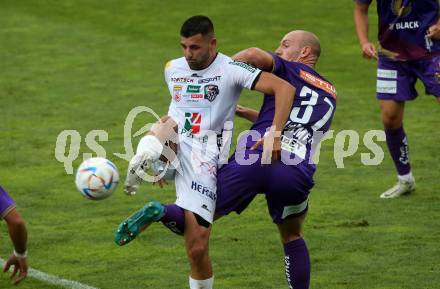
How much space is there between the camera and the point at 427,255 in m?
9.59

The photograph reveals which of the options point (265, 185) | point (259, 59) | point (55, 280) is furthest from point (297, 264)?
point (55, 280)

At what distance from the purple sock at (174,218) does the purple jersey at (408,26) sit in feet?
14.1

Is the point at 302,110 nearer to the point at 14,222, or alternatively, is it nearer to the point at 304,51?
the point at 304,51

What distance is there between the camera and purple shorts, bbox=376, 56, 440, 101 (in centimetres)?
1129

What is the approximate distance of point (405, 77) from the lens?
11.4 metres

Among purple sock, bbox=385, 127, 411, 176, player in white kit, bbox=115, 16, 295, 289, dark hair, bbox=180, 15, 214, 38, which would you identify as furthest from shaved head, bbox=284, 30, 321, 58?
purple sock, bbox=385, 127, 411, 176

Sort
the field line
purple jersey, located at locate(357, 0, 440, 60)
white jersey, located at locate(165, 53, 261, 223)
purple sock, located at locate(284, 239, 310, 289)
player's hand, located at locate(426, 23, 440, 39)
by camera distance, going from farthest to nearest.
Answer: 1. purple jersey, located at locate(357, 0, 440, 60)
2. player's hand, located at locate(426, 23, 440, 39)
3. the field line
4. purple sock, located at locate(284, 239, 310, 289)
5. white jersey, located at locate(165, 53, 261, 223)

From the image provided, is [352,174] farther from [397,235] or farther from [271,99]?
[271,99]

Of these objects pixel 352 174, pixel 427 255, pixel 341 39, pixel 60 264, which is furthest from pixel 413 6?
pixel 341 39

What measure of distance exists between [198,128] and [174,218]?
73 cm

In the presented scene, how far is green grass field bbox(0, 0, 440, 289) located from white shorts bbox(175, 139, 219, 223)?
1.20 meters

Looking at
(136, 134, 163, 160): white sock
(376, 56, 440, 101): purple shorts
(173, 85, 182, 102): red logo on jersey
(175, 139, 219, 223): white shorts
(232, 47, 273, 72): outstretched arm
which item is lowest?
(376, 56, 440, 101): purple shorts

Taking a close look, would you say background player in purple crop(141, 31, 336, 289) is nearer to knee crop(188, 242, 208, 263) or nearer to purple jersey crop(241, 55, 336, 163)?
purple jersey crop(241, 55, 336, 163)

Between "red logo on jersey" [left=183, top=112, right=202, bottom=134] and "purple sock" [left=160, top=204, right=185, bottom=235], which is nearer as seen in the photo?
"purple sock" [left=160, top=204, right=185, bottom=235]
